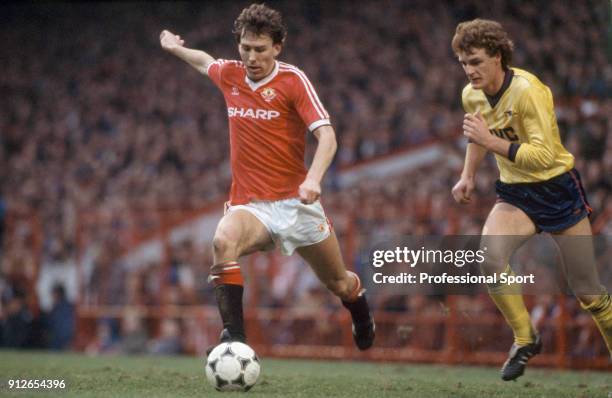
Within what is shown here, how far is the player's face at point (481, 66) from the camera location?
21.6ft

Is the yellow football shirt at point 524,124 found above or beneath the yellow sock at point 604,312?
above

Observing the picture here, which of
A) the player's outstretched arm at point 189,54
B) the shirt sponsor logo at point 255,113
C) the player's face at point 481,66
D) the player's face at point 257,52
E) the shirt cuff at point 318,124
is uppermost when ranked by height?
the player's outstretched arm at point 189,54

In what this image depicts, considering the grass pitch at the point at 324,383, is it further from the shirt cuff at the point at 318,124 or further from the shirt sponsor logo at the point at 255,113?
the shirt sponsor logo at the point at 255,113

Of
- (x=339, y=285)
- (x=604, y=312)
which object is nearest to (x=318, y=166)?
(x=339, y=285)

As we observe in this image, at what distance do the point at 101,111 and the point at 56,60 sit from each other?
313 cm

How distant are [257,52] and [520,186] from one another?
2.07 metres

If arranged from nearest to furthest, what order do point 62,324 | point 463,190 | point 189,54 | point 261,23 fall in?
point 261,23
point 463,190
point 189,54
point 62,324

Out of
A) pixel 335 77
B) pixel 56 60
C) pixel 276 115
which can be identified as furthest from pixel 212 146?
pixel 276 115

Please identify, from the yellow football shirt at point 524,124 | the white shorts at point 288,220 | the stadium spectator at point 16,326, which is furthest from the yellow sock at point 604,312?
the stadium spectator at point 16,326

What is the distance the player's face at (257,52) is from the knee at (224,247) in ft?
3.81

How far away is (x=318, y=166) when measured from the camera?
6.28 meters

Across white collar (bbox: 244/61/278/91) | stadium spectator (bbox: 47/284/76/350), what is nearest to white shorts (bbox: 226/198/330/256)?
white collar (bbox: 244/61/278/91)

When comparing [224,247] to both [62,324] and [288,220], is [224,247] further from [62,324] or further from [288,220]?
[62,324]

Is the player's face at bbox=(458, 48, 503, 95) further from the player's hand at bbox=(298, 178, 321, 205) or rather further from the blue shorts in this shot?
the player's hand at bbox=(298, 178, 321, 205)
